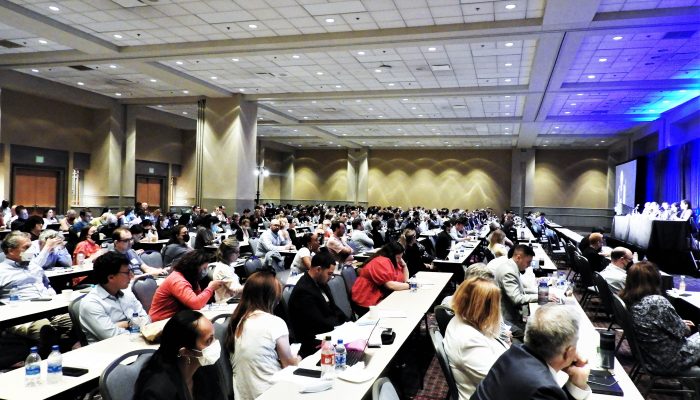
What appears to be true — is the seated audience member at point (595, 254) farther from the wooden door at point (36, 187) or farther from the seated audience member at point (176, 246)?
the wooden door at point (36, 187)

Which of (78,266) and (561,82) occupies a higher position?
(561,82)

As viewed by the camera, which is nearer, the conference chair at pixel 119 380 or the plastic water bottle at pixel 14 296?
the conference chair at pixel 119 380

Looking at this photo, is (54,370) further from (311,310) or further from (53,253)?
(53,253)

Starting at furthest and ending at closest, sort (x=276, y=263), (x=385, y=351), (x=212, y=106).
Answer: (x=212, y=106) → (x=276, y=263) → (x=385, y=351)

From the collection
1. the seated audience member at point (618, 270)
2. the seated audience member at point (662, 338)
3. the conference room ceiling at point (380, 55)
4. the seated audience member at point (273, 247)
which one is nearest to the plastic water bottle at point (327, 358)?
the seated audience member at point (662, 338)

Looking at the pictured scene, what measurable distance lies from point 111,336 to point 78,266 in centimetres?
404

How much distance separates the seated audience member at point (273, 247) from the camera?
8992 millimetres

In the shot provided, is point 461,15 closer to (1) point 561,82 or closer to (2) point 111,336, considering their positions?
(1) point 561,82

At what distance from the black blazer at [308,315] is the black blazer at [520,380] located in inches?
90.0

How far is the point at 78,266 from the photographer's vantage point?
298 inches

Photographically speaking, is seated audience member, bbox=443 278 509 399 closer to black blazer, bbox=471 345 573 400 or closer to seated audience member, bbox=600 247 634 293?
black blazer, bbox=471 345 573 400

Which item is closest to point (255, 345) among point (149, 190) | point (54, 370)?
point (54, 370)

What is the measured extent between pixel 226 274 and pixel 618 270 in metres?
4.59

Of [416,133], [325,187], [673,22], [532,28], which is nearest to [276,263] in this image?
[532,28]
